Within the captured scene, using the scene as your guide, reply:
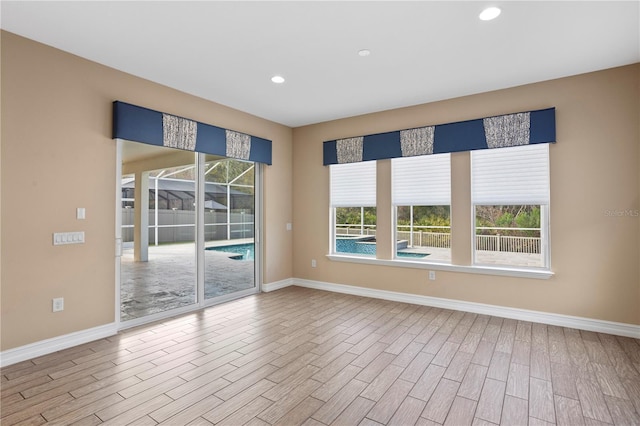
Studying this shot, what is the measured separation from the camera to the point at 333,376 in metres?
2.73

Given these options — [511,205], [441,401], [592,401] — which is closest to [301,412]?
[441,401]

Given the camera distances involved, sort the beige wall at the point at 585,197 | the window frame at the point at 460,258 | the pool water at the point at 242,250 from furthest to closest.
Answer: the pool water at the point at 242,250 < the window frame at the point at 460,258 < the beige wall at the point at 585,197

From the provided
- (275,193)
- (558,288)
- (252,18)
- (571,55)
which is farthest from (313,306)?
(571,55)

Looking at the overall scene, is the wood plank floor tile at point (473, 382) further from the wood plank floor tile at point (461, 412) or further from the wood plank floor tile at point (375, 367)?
the wood plank floor tile at point (375, 367)

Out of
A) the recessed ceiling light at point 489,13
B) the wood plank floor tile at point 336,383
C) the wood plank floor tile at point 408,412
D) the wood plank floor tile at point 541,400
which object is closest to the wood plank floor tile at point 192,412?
the wood plank floor tile at point 336,383

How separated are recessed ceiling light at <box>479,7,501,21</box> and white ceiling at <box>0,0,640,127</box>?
0.19 ft

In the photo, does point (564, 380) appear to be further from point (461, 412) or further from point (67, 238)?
point (67, 238)

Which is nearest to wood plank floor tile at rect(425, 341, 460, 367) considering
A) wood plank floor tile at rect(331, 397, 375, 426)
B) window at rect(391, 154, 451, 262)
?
wood plank floor tile at rect(331, 397, 375, 426)

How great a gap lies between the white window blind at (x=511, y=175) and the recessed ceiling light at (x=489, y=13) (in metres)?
2.01

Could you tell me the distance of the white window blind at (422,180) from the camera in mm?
4703

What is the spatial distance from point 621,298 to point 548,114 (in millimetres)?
2229

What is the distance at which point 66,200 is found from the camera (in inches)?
129

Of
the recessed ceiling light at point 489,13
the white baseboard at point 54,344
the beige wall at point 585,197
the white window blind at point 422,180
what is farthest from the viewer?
the white window blind at point 422,180

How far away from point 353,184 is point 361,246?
3.51 feet
